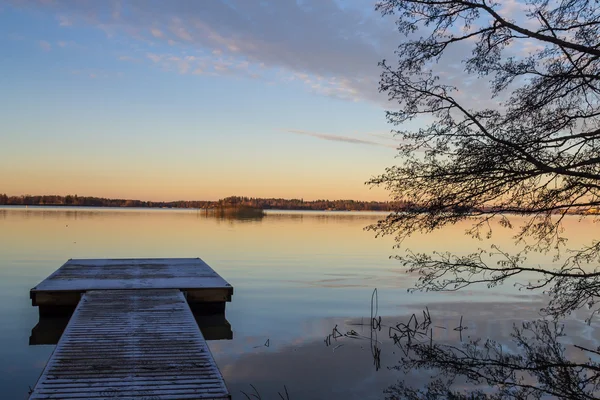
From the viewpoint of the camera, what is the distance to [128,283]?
1211 centimetres

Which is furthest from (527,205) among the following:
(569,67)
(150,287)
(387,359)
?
(150,287)

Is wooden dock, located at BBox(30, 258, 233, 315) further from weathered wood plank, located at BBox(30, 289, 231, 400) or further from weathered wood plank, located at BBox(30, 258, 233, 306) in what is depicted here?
weathered wood plank, located at BBox(30, 289, 231, 400)

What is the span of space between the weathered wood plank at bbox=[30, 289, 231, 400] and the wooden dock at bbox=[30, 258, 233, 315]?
1979 millimetres

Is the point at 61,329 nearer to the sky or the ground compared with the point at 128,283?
nearer to the ground

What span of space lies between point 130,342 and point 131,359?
81 centimetres

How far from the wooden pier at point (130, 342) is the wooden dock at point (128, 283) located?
0.02 m

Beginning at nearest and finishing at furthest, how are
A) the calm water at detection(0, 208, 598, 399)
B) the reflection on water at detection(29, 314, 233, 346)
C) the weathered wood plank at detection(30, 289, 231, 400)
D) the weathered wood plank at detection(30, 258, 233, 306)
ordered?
1. the weathered wood plank at detection(30, 289, 231, 400)
2. the calm water at detection(0, 208, 598, 399)
3. the reflection on water at detection(29, 314, 233, 346)
4. the weathered wood plank at detection(30, 258, 233, 306)

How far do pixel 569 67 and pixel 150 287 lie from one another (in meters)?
9.09

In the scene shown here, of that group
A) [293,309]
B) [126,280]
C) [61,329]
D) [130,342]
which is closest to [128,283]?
[126,280]

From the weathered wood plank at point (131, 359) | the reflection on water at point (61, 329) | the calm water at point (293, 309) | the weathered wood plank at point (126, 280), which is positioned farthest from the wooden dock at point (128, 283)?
the weathered wood plank at point (131, 359)

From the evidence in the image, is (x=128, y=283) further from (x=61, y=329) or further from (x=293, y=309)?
(x=293, y=309)

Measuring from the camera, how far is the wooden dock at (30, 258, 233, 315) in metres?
11.1

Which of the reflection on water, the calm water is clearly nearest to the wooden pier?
the reflection on water

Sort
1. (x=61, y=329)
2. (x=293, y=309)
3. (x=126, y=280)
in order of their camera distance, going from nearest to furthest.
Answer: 1. (x=61, y=329)
2. (x=126, y=280)
3. (x=293, y=309)
